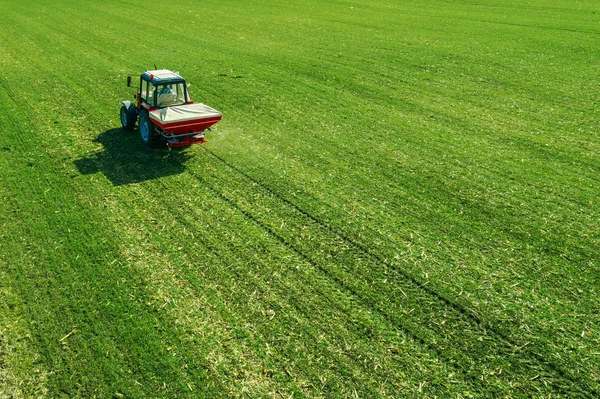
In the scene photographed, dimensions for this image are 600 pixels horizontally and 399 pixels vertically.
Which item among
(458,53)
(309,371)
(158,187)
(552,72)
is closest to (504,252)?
(309,371)

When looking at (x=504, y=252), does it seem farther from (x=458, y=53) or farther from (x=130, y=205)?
(x=458, y=53)

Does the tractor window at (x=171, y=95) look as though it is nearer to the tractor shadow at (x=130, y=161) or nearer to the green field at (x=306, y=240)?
the tractor shadow at (x=130, y=161)

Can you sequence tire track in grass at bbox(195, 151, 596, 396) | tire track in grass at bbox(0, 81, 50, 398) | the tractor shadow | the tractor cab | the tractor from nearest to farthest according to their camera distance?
tire track in grass at bbox(0, 81, 50, 398)
tire track in grass at bbox(195, 151, 596, 396)
the tractor shadow
the tractor
the tractor cab

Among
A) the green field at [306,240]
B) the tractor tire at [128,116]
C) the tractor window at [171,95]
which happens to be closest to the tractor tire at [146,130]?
the green field at [306,240]

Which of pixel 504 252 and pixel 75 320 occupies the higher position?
pixel 504 252

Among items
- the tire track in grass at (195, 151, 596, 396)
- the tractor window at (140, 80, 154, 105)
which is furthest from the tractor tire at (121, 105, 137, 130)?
the tire track in grass at (195, 151, 596, 396)

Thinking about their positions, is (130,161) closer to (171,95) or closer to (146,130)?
(146,130)

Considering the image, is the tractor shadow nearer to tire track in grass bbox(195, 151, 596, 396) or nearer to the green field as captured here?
the green field
